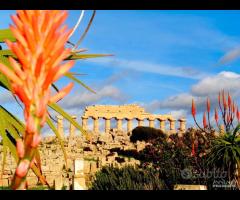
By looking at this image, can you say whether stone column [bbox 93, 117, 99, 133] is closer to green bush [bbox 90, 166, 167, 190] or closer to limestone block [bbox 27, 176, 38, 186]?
limestone block [bbox 27, 176, 38, 186]

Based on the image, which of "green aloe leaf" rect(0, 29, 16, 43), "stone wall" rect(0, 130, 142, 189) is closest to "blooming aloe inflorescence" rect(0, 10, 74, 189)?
"green aloe leaf" rect(0, 29, 16, 43)

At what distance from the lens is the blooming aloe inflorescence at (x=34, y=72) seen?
20.3 inches

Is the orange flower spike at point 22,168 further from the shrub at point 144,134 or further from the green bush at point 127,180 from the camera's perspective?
the shrub at point 144,134

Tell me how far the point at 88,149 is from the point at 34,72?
39.6 metres

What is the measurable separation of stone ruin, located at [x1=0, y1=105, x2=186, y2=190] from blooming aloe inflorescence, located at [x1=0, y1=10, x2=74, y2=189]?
2351mm

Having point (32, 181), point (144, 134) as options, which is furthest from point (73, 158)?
point (144, 134)

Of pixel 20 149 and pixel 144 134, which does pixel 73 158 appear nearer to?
pixel 144 134

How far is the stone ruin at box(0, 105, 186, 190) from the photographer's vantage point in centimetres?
1703

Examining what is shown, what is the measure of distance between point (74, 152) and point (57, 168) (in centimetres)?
1656

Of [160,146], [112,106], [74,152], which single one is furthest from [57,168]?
[112,106]

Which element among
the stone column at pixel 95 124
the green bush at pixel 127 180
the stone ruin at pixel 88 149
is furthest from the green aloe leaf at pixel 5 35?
the stone column at pixel 95 124

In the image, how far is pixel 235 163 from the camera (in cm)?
863
